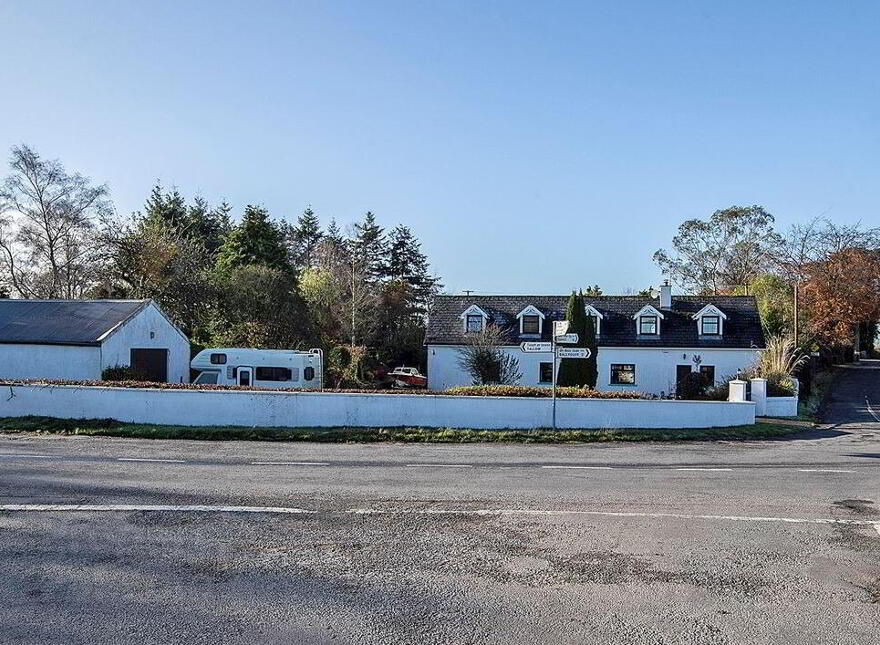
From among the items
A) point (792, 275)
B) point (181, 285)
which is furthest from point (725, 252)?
point (181, 285)

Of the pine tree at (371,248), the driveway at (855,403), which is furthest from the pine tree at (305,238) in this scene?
the driveway at (855,403)

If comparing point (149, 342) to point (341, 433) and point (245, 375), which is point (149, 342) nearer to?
point (245, 375)

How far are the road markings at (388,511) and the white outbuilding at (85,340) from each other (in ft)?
63.6

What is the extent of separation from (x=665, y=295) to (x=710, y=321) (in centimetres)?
289

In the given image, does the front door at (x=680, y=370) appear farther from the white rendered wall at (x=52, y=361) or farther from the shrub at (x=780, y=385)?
the white rendered wall at (x=52, y=361)

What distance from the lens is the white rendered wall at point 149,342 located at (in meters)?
27.8

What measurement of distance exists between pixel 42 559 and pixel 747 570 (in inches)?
281

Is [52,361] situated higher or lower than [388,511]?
higher

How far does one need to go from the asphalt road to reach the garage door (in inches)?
647

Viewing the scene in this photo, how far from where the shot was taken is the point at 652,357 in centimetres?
3841

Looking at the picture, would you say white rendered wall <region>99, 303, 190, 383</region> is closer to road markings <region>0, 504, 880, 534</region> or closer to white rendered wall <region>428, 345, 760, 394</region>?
white rendered wall <region>428, 345, 760, 394</region>

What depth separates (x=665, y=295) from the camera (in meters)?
40.3

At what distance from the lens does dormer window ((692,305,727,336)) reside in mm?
38688

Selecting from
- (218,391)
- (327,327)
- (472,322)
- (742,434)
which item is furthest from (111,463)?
(327,327)
